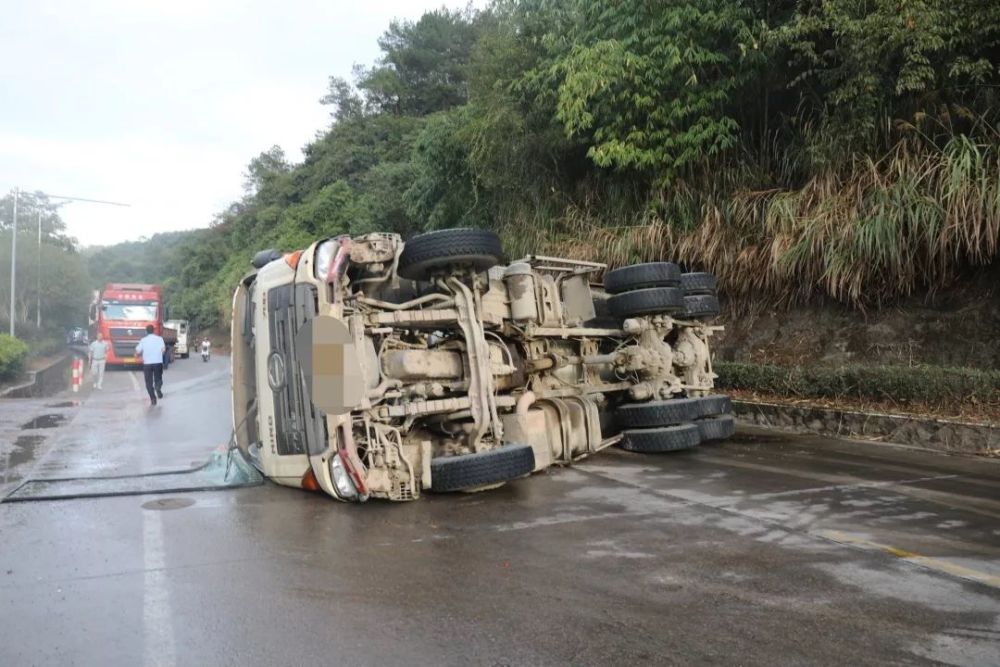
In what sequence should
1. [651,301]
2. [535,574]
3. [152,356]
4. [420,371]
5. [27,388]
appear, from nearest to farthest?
1. [535,574]
2. [420,371]
3. [651,301]
4. [152,356]
5. [27,388]

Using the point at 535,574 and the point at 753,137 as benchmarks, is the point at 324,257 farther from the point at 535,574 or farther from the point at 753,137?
the point at 753,137

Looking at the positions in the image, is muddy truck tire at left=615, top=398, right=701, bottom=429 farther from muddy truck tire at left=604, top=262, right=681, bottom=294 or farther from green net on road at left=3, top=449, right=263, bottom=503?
green net on road at left=3, top=449, right=263, bottom=503

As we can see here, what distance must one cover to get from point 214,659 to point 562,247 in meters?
12.4

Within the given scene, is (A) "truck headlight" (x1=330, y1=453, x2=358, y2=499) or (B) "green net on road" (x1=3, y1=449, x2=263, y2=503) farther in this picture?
(B) "green net on road" (x1=3, y1=449, x2=263, y2=503)

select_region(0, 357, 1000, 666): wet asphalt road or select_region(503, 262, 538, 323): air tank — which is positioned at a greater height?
select_region(503, 262, 538, 323): air tank

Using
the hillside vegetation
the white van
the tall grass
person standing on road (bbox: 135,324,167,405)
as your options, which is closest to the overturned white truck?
the tall grass

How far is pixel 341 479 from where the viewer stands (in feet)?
18.1

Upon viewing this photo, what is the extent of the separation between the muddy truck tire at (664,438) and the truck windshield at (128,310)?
26632 millimetres

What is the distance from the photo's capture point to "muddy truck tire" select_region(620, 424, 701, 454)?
24.9ft

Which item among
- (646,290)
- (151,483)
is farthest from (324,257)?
(646,290)

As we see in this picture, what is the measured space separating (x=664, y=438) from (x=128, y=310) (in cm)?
2731

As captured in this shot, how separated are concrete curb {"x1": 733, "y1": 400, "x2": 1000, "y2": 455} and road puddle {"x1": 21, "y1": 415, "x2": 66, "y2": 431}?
978cm

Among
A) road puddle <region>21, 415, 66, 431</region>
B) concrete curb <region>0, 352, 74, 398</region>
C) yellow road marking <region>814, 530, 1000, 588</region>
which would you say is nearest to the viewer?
yellow road marking <region>814, 530, 1000, 588</region>

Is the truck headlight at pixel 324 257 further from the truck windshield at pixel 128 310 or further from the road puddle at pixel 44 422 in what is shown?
the truck windshield at pixel 128 310
